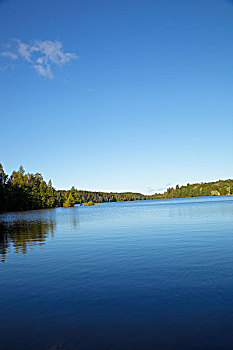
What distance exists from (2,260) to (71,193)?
181791 mm

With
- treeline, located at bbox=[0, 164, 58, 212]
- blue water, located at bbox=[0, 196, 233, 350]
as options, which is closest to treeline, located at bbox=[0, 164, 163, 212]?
treeline, located at bbox=[0, 164, 58, 212]

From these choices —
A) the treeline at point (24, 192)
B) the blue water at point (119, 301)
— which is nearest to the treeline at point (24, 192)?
the treeline at point (24, 192)

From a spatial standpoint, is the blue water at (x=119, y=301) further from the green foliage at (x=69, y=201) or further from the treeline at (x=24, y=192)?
the green foliage at (x=69, y=201)

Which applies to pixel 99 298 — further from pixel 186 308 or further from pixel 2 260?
pixel 2 260

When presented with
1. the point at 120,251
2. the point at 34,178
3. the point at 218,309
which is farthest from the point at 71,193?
the point at 218,309

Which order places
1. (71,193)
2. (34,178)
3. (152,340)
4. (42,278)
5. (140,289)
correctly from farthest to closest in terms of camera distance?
(71,193) < (34,178) < (42,278) < (140,289) < (152,340)

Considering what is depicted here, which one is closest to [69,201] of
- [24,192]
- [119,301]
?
[24,192]

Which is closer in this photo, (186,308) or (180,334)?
(180,334)

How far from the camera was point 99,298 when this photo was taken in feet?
36.6

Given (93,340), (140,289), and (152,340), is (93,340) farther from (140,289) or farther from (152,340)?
(140,289)

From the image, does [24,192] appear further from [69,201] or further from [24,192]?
[69,201]

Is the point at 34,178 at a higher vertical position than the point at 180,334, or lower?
higher

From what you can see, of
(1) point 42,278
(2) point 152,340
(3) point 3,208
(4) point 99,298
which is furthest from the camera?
(3) point 3,208

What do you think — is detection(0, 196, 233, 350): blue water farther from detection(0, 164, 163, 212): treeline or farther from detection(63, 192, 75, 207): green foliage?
detection(63, 192, 75, 207): green foliage
